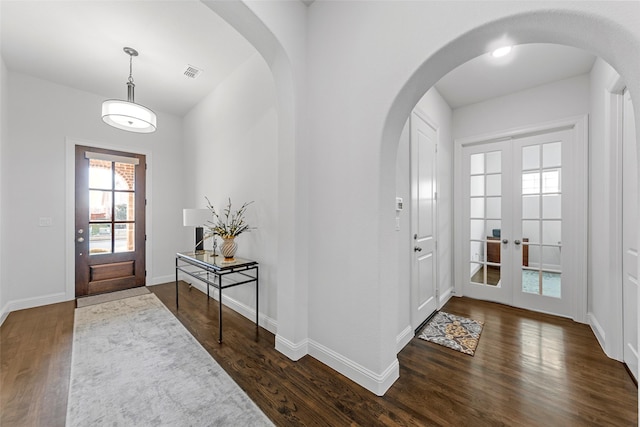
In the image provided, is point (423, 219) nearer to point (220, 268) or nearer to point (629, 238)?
point (629, 238)

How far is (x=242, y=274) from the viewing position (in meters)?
3.05

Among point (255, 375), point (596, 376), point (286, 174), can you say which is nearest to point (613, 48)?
point (286, 174)

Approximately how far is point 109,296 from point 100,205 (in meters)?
1.40

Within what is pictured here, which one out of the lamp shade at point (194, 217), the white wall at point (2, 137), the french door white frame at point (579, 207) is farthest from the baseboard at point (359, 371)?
the white wall at point (2, 137)

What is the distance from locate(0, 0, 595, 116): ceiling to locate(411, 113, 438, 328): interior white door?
90 cm

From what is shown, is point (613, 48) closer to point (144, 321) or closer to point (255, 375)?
point (255, 375)

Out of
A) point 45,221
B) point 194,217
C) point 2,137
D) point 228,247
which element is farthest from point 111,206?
point 228,247

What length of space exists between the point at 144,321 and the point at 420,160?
363 centimetres

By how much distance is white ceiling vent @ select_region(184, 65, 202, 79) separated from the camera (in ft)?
10.7

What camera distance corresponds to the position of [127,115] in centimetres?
231

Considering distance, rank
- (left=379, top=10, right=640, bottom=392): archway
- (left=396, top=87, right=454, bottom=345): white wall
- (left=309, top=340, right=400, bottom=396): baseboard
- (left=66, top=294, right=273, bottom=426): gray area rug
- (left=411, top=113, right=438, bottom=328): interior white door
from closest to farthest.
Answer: (left=379, top=10, right=640, bottom=392): archway
(left=66, top=294, right=273, bottom=426): gray area rug
(left=309, top=340, right=400, bottom=396): baseboard
(left=396, top=87, right=454, bottom=345): white wall
(left=411, top=113, right=438, bottom=328): interior white door

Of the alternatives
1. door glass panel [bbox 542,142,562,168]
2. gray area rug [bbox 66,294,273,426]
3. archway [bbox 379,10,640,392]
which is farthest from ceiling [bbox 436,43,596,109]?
gray area rug [bbox 66,294,273,426]

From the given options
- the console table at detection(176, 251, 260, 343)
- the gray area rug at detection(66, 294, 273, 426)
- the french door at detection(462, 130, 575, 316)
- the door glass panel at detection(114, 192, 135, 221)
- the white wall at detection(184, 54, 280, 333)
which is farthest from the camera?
the door glass panel at detection(114, 192, 135, 221)

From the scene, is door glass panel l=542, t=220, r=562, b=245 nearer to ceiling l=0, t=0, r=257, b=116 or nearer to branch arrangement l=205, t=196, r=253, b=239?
branch arrangement l=205, t=196, r=253, b=239
